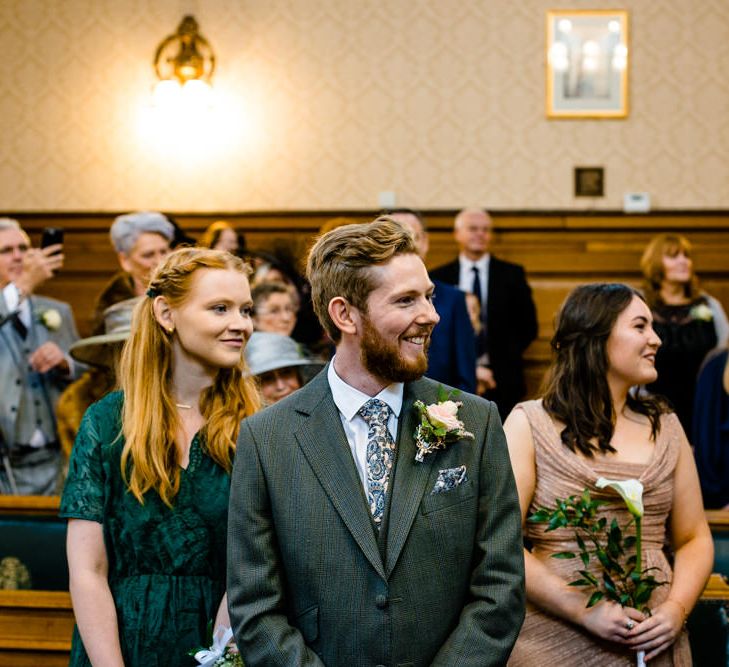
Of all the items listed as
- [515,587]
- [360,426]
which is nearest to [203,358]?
[360,426]

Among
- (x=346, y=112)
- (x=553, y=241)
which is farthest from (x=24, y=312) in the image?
(x=553, y=241)

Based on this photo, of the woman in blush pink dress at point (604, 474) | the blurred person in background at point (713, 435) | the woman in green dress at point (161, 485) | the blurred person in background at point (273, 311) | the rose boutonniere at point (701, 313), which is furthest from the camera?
the rose boutonniere at point (701, 313)

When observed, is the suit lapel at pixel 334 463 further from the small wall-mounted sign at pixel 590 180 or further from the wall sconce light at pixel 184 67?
the wall sconce light at pixel 184 67

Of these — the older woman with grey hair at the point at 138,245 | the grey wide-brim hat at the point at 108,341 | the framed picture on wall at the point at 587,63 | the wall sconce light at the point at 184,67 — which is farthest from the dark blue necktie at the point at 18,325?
the framed picture on wall at the point at 587,63

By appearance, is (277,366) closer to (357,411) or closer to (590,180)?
(357,411)

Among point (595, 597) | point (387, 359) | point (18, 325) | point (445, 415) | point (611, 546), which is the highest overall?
point (387, 359)

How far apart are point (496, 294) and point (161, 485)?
3.72 m

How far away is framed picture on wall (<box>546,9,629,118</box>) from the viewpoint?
6.35 metres

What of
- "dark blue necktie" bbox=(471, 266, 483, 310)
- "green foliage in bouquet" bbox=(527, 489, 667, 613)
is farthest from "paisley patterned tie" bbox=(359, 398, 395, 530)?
"dark blue necktie" bbox=(471, 266, 483, 310)

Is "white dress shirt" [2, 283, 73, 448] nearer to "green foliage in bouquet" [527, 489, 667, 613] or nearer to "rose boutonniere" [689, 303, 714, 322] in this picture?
"green foliage in bouquet" [527, 489, 667, 613]

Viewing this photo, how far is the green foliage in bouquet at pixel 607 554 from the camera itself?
2279mm

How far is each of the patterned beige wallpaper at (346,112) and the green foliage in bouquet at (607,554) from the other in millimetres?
4314

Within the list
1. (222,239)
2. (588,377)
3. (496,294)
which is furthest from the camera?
(496,294)

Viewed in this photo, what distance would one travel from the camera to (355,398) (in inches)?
78.2
